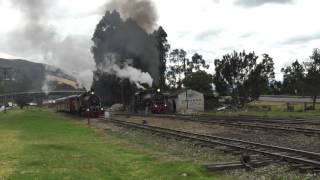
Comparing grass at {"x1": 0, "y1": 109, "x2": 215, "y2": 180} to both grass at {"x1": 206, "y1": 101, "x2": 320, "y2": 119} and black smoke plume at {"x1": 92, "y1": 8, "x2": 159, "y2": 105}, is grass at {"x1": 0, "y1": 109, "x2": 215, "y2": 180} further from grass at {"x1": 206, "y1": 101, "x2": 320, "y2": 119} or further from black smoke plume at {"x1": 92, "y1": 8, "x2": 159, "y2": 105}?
black smoke plume at {"x1": 92, "y1": 8, "x2": 159, "y2": 105}

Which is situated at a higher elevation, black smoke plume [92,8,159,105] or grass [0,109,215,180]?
black smoke plume [92,8,159,105]

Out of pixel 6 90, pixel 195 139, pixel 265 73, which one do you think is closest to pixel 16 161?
pixel 195 139

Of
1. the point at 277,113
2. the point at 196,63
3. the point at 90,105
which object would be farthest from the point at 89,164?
the point at 196,63

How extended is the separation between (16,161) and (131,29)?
51.8m

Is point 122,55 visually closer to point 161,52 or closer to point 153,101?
point 153,101

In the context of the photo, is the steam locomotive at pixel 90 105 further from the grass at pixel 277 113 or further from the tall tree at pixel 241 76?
the tall tree at pixel 241 76

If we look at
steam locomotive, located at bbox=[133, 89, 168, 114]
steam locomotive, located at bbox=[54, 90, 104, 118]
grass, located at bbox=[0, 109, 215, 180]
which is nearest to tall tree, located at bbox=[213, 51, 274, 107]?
steam locomotive, located at bbox=[133, 89, 168, 114]

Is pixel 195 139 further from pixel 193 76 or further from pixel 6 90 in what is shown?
pixel 6 90

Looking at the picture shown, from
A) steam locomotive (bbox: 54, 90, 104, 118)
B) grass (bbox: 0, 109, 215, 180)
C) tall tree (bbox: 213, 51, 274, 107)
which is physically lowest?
grass (bbox: 0, 109, 215, 180)

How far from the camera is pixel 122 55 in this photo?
71312 mm

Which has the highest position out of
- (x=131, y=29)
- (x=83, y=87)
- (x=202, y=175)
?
(x=131, y=29)

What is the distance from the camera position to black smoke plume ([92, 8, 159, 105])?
230 feet

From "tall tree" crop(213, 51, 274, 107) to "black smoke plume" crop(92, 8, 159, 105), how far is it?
744 inches

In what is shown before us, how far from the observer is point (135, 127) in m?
39.6
